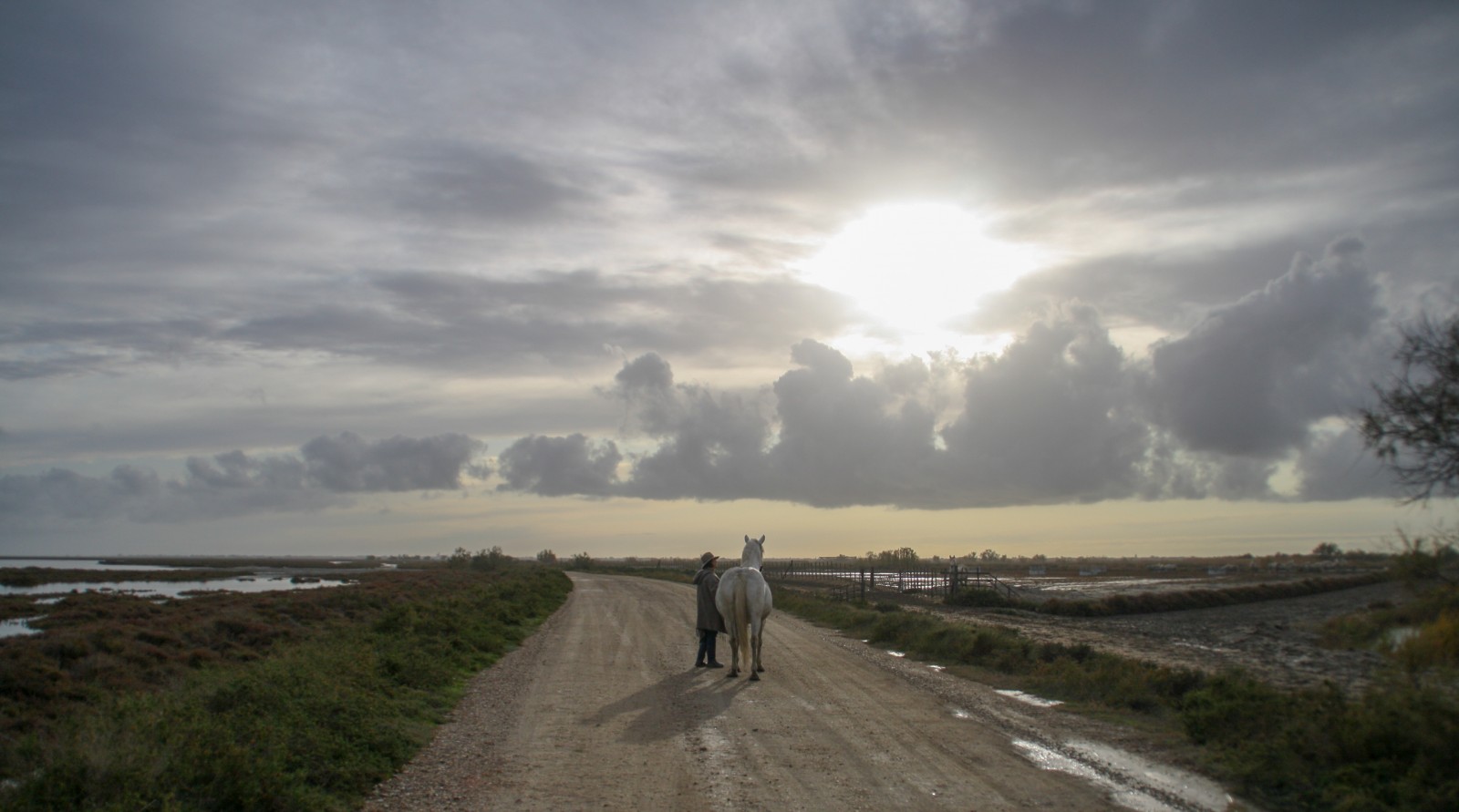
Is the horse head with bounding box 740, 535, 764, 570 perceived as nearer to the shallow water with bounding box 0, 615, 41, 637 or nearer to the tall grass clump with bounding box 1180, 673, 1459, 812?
the tall grass clump with bounding box 1180, 673, 1459, 812

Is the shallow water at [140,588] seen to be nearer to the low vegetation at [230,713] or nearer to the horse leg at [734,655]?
the low vegetation at [230,713]

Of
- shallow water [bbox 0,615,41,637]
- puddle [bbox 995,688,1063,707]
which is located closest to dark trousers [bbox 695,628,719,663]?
puddle [bbox 995,688,1063,707]

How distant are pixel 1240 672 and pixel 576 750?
9.39 m

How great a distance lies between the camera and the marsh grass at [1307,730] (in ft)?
24.8

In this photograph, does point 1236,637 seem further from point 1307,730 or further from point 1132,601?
point 1307,730

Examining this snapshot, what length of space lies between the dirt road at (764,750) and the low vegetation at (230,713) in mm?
612

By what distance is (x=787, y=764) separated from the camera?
363 inches

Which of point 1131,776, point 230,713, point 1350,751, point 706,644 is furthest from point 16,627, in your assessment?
point 1350,751

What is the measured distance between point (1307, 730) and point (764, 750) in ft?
18.4

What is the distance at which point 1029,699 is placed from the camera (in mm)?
14586

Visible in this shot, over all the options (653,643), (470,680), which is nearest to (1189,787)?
(470,680)

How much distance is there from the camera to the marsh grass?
7.55 meters

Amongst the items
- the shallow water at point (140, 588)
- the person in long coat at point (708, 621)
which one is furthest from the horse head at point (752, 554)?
the shallow water at point (140, 588)

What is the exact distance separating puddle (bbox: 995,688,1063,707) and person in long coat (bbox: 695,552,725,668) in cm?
532
